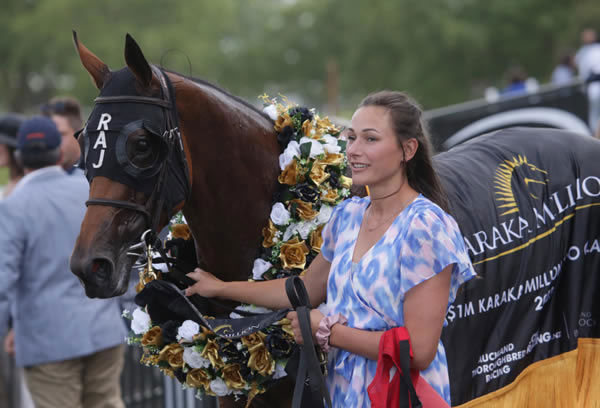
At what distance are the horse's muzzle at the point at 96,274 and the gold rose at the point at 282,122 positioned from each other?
90 centimetres

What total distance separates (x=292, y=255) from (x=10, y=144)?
10.4 ft

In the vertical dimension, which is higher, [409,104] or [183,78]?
[183,78]

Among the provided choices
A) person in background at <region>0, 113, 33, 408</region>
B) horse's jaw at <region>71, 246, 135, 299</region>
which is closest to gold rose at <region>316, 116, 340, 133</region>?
horse's jaw at <region>71, 246, 135, 299</region>

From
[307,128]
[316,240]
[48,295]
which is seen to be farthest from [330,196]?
[48,295]

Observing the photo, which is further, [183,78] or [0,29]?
[0,29]

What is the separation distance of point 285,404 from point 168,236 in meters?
0.79

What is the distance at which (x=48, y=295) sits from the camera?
3.61 meters

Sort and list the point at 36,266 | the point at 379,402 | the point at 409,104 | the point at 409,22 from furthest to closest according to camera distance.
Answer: the point at 409,22 < the point at 36,266 < the point at 409,104 < the point at 379,402

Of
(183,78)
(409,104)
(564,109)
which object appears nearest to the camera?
(409,104)

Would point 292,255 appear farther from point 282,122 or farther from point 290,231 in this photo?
point 282,122

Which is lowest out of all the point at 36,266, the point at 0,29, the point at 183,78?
the point at 36,266

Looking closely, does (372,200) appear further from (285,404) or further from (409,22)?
(409,22)

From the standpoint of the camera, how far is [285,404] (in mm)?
2412

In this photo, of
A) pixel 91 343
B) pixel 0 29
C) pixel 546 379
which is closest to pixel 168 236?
pixel 91 343
